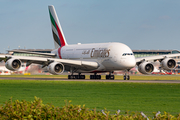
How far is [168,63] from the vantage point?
166 ft

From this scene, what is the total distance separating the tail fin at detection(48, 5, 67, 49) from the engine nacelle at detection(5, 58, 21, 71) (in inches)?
662

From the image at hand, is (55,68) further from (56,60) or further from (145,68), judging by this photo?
(145,68)

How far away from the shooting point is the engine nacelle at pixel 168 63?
50031 mm

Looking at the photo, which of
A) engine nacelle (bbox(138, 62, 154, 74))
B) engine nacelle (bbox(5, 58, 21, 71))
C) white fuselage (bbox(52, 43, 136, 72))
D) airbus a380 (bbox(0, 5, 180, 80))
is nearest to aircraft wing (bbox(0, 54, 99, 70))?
airbus a380 (bbox(0, 5, 180, 80))

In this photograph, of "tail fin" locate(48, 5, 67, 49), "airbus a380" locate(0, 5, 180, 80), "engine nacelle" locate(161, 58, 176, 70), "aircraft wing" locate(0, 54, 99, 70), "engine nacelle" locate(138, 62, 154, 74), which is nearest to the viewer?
"airbus a380" locate(0, 5, 180, 80)

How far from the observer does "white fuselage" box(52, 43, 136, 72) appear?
155ft

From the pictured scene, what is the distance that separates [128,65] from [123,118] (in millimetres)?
36398

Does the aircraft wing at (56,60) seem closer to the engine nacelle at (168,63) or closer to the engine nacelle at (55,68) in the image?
the engine nacelle at (55,68)

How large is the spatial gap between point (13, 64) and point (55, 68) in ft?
Answer: 18.2

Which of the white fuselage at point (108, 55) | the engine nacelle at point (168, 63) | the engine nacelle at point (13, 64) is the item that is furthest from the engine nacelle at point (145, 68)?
the engine nacelle at point (13, 64)

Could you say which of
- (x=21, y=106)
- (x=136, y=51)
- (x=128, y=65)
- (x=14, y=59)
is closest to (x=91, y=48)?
(x=128, y=65)

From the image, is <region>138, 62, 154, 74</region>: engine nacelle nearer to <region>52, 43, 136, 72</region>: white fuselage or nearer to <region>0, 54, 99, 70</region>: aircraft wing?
<region>52, 43, 136, 72</region>: white fuselage

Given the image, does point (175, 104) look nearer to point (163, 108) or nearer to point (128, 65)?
point (163, 108)

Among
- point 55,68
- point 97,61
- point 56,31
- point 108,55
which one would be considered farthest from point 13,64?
point 56,31
